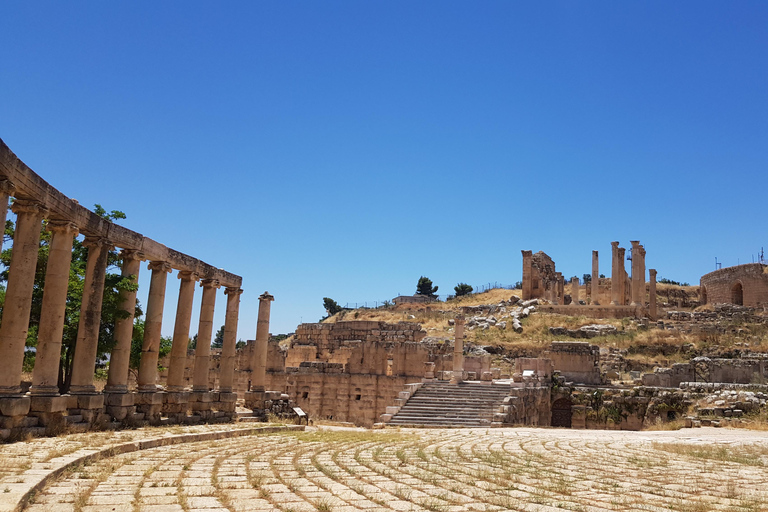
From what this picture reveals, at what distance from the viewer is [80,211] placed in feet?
46.9

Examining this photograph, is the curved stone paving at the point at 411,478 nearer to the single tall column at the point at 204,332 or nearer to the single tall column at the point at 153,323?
the single tall column at the point at 153,323

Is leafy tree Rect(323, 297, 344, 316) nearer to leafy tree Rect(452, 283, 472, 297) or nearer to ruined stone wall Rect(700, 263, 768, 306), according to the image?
leafy tree Rect(452, 283, 472, 297)

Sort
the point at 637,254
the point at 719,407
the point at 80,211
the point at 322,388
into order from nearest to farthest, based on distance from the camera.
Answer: the point at 80,211
the point at 719,407
the point at 322,388
the point at 637,254

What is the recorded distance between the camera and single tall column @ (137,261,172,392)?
57.3ft

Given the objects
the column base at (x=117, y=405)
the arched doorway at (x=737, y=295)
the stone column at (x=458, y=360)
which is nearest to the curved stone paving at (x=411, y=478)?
the column base at (x=117, y=405)

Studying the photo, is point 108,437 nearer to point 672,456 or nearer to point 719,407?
point 672,456

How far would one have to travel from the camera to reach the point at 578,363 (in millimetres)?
29906

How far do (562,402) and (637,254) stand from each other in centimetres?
3070

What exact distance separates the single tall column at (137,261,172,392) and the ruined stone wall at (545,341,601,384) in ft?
61.1

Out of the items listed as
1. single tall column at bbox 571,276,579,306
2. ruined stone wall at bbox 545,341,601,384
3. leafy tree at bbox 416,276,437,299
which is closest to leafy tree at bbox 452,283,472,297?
leafy tree at bbox 416,276,437,299

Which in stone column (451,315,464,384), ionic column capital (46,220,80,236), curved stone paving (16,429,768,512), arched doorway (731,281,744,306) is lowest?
curved stone paving (16,429,768,512)

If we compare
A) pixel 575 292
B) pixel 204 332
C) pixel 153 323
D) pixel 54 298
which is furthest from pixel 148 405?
pixel 575 292

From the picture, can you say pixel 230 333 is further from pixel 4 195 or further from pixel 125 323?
pixel 4 195

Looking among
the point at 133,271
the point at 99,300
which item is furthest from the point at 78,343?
the point at 133,271
